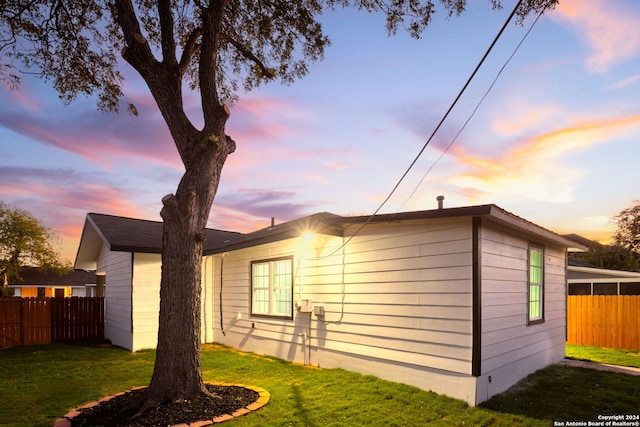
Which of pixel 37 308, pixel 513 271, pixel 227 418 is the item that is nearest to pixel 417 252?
pixel 513 271

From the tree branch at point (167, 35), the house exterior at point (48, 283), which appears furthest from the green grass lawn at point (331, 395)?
the house exterior at point (48, 283)

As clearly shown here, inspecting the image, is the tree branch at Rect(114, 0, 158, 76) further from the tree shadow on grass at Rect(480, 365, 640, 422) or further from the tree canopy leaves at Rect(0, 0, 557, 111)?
the tree shadow on grass at Rect(480, 365, 640, 422)

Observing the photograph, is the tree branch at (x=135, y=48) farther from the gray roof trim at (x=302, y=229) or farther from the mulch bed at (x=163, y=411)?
the mulch bed at (x=163, y=411)

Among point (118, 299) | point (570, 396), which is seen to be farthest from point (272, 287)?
point (570, 396)

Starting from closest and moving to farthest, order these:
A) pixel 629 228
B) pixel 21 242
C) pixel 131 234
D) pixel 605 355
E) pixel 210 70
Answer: pixel 210 70 → pixel 605 355 → pixel 131 234 → pixel 21 242 → pixel 629 228

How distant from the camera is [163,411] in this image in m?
4.81

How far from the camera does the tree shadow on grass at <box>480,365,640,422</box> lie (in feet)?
17.0

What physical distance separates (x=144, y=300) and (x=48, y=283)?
27654 mm

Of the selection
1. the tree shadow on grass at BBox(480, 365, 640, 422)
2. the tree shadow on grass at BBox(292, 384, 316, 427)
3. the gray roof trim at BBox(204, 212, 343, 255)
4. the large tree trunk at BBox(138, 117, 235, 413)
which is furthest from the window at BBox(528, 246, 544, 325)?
the large tree trunk at BBox(138, 117, 235, 413)

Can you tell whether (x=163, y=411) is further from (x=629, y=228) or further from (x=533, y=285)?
(x=629, y=228)

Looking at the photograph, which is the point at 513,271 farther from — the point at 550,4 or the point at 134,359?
the point at 134,359

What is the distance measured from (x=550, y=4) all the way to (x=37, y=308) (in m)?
14.9

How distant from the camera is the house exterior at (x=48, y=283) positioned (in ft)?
103

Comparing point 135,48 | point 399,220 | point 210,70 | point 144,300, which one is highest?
point 135,48
